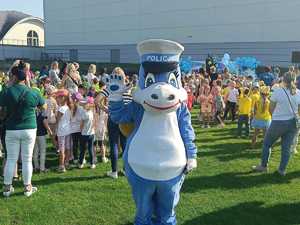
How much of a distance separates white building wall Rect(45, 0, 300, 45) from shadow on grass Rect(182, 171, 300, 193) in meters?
26.6

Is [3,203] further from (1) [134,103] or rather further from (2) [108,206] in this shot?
(1) [134,103]

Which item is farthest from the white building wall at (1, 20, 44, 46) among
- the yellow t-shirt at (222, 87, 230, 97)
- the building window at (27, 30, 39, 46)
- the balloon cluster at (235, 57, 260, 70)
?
the yellow t-shirt at (222, 87, 230, 97)

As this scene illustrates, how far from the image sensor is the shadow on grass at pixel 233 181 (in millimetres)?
6894

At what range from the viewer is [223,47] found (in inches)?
1427

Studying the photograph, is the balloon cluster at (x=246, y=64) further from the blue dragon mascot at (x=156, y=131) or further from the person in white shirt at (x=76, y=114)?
the blue dragon mascot at (x=156, y=131)

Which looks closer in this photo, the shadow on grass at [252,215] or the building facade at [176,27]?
the shadow on grass at [252,215]

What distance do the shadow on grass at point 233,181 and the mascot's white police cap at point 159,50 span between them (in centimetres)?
307

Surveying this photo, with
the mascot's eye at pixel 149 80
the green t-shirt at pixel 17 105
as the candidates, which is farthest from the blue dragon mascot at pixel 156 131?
the green t-shirt at pixel 17 105

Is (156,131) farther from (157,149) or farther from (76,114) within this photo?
(76,114)

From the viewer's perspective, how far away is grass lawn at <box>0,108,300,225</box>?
5.67 metres

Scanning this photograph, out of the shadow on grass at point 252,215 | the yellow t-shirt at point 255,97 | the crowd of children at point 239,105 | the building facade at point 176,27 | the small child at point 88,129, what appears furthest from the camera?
the building facade at point 176,27

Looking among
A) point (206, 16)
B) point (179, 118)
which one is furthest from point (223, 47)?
point (179, 118)

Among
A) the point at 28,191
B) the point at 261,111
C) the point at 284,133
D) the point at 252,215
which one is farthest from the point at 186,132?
the point at 261,111

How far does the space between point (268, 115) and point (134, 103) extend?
569 centimetres
